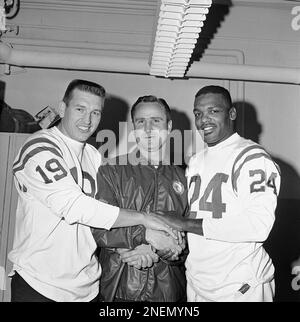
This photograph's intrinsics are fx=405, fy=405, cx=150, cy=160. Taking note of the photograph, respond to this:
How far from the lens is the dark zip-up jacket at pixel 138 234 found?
1630 mm

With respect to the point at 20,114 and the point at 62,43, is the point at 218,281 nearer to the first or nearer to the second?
the point at 20,114

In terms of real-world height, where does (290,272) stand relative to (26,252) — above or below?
below

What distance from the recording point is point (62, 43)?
2.96 metres

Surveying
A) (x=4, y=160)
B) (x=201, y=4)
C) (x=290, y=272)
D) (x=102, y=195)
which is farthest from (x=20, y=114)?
(x=290, y=272)

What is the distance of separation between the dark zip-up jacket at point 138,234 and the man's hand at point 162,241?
35 mm

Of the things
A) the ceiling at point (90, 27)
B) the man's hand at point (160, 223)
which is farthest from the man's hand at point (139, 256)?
the ceiling at point (90, 27)

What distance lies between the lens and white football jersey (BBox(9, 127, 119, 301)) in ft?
5.14

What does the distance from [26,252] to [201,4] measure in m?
1.37

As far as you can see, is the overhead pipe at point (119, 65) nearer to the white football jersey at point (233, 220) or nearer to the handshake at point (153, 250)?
the white football jersey at point (233, 220)

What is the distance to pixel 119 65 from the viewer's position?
259 cm

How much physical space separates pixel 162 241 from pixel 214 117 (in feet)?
1.93

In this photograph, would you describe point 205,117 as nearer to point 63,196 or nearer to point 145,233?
point 145,233

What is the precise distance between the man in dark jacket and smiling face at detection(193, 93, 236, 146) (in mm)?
189

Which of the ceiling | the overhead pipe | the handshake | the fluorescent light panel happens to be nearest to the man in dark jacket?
the handshake
